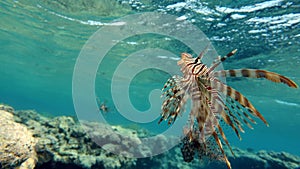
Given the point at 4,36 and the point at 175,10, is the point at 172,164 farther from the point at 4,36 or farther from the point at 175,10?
the point at 4,36

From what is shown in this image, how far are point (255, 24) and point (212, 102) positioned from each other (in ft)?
31.6

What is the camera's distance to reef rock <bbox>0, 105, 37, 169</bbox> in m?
4.27

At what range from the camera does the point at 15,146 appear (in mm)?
4477

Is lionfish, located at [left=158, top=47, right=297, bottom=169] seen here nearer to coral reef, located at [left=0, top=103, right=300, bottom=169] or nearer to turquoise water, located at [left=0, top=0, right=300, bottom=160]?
coral reef, located at [left=0, top=103, right=300, bottom=169]

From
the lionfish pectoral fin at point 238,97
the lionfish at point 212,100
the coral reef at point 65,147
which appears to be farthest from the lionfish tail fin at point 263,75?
the coral reef at point 65,147

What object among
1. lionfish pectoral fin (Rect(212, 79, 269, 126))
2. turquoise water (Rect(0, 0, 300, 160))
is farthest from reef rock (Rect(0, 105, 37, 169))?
lionfish pectoral fin (Rect(212, 79, 269, 126))

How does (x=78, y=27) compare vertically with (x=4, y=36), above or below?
below

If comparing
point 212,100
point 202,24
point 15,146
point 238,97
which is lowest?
point 238,97

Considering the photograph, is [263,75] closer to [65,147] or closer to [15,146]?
[15,146]

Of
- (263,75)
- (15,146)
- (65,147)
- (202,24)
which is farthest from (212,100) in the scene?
(202,24)

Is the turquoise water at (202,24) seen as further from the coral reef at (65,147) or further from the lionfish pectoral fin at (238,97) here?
the lionfish pectoral fin at (238,97)

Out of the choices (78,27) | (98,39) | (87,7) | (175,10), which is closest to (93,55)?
(98,39)

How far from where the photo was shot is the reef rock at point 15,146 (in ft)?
14.0

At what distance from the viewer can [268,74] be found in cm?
142
